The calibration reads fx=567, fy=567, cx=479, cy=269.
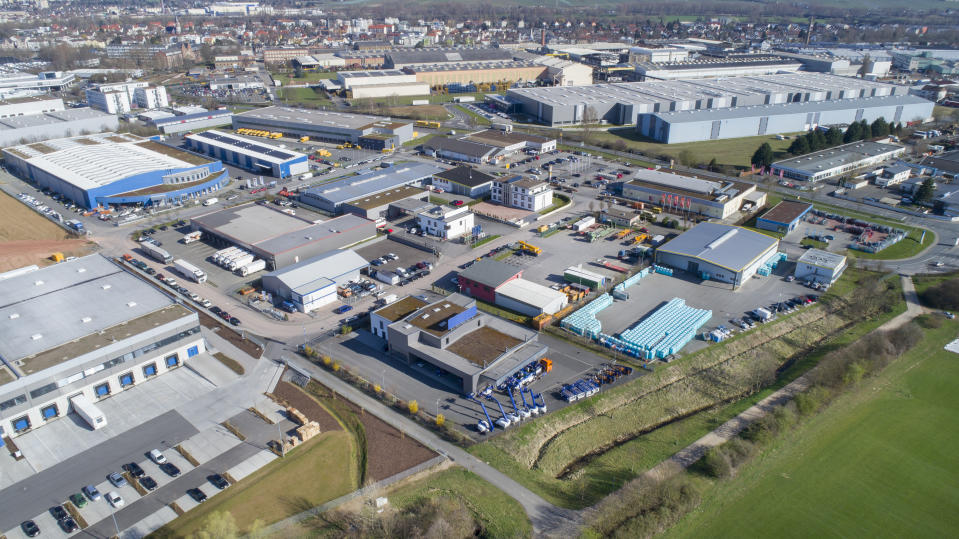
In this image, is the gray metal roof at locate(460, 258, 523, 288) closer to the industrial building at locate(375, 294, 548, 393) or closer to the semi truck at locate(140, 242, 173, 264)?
the industrial building at locate(375, 294, 548, 393)

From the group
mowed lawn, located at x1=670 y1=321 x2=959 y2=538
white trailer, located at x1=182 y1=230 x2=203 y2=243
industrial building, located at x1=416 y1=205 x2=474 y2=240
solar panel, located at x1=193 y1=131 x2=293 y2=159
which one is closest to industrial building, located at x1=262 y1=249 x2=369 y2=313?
industrial building, located at x1=416 y1=205 x2=474 y2=240

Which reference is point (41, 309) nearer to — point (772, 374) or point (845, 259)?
point (772, 374)

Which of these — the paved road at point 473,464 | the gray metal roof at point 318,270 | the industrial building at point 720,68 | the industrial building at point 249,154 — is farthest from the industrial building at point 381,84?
the paved road at point 473,464

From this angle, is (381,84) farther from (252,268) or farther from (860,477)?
(860,477)

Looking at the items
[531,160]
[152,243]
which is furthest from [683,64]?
[152,243]

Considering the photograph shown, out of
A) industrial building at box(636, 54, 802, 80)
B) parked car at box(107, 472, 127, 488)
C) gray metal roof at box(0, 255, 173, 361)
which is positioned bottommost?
parked car at box(107, 472, 127, 488)
